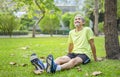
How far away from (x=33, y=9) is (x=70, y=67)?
887 inches

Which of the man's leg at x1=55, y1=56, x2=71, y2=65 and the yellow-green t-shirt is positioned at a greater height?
the yellow-green t-shirt

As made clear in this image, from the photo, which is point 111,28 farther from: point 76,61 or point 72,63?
point 72,63

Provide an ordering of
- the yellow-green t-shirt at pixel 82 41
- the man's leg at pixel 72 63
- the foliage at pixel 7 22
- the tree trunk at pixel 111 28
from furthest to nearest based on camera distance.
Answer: the foliage at pixel 7 22, the tree trunk at pixel 111 28, the yellow-green t-shirt at pixel 82 41, the man's leg at pixel 72 63

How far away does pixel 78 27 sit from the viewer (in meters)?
6.79

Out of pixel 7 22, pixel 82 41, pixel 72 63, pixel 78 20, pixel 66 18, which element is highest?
pixel 78 20

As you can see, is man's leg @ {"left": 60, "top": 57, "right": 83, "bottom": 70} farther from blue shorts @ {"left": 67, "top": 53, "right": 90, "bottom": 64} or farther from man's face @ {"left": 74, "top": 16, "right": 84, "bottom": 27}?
man's face @ {"left": 74, "top": 16, "right": 84, "bottom": 27}

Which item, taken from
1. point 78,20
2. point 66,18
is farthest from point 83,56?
point 66,18

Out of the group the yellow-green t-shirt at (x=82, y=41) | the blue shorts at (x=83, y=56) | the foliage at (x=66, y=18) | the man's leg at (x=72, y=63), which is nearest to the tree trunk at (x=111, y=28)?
the yellow-green t-shirt at (x=82, y=41)

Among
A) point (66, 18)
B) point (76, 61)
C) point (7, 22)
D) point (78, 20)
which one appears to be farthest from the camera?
point (66, 18)

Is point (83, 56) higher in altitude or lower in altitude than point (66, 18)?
higher

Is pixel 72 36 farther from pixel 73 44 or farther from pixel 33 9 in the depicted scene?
pixel 33 9

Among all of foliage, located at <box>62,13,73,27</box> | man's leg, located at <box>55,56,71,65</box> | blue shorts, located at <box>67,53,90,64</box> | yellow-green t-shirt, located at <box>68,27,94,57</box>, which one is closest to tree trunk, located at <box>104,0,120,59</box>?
yellow-green t-shirt, located at <box>68,27,94,57</box>

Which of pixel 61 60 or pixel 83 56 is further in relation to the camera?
pixel 83 56

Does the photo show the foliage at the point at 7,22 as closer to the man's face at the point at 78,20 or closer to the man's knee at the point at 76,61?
the man's face at the point at 78,20
